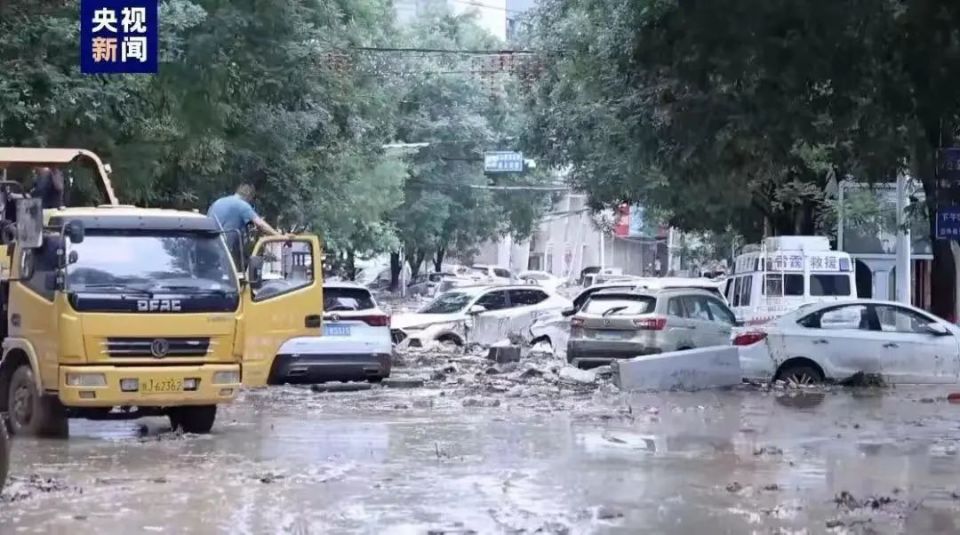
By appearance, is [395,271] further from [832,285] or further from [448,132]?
[832,285]

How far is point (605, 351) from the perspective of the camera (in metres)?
24.5

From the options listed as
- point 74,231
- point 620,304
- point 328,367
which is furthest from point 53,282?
point 620,304

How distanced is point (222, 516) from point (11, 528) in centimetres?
141

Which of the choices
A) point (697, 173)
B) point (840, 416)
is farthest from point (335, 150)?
point (697, 173)

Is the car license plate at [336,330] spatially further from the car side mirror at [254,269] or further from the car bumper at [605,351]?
the car side mirror at [254,269]

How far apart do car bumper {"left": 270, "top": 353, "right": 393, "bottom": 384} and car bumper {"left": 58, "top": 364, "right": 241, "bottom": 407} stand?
6.13 m

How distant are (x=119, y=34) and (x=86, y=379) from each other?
566 cm

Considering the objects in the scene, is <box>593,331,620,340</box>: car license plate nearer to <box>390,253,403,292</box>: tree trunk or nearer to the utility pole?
the utility pole

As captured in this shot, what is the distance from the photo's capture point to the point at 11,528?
31.8 feet

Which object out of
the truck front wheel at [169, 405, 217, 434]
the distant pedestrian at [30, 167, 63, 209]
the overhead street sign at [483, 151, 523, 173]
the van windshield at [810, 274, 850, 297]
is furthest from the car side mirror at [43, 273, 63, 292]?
the overhead street sign at [483, 151, 523, 173]

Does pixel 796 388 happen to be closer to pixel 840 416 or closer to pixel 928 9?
pixel 840 416

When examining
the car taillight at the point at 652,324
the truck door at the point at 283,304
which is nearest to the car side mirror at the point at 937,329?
the car taillight at the point at 652,324

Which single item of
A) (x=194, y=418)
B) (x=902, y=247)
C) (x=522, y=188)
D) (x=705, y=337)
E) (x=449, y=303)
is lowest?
(x=194, y=418)

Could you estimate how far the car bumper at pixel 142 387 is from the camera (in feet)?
45.1
